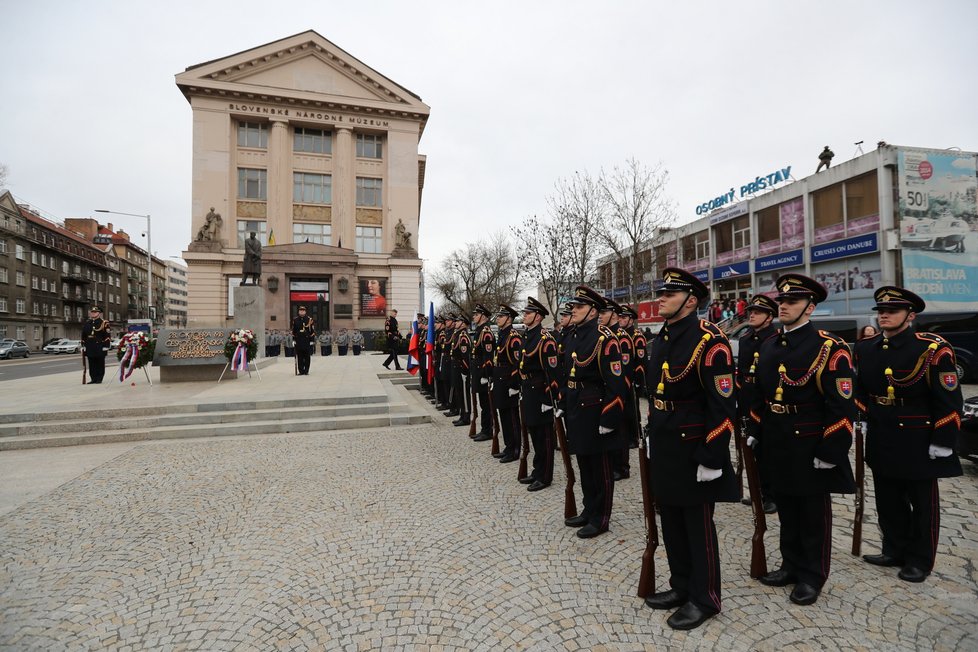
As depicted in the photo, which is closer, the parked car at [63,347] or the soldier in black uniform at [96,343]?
the soldier in black uniform at [96,343]

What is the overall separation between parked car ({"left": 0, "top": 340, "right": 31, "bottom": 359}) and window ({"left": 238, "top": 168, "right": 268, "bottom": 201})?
67.9 ft

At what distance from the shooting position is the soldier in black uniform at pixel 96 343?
12984 mm

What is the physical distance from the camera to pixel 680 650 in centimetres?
268

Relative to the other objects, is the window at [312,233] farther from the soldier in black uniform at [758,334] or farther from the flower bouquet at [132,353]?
the soldier in black uniform at [758,334]

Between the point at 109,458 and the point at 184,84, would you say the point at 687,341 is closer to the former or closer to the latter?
the point at 109,458

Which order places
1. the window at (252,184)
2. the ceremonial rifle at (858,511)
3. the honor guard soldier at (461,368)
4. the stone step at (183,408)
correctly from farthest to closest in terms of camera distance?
the window at (252,184) → the honor guard soldier at (461,368) → the stone step at (183,408) → the ceremonial rifle at (858,511)

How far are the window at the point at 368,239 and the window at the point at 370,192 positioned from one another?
2031 millimetres

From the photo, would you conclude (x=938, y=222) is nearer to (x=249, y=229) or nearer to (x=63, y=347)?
(x=249, y=229)

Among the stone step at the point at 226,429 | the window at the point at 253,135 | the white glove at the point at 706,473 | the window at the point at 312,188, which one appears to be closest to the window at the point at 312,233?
the window at the point at 312,188

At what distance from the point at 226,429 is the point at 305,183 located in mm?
34506

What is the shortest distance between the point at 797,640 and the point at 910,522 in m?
1.61

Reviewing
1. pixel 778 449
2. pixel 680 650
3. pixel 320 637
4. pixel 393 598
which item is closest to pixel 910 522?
pixel 778 449

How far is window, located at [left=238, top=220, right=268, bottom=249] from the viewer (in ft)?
120

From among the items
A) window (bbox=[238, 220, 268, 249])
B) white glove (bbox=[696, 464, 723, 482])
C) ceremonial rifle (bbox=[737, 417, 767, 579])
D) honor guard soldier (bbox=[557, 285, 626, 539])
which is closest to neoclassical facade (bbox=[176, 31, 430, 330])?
window (bbox=[238, 220, 268, 249])
